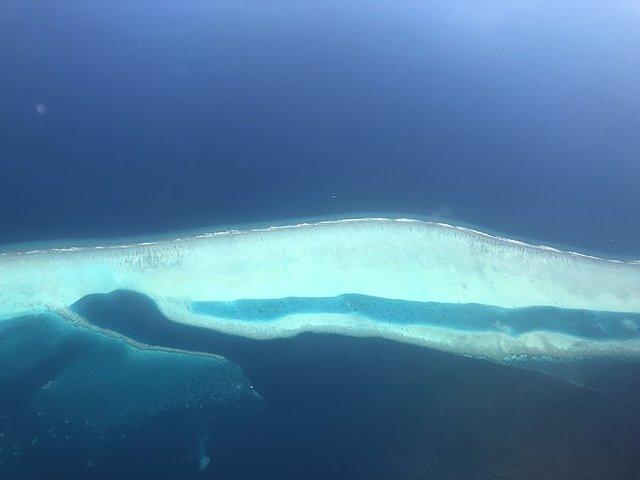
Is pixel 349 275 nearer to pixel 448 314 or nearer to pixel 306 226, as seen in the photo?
pixel 306 226

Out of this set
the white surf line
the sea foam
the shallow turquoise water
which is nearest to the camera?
A: the sea foam

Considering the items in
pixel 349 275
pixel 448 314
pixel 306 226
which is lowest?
pixel 448 314

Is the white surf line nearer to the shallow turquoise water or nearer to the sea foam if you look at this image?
the sea foam

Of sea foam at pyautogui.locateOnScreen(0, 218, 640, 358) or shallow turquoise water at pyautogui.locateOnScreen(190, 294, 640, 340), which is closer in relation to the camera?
sea foam at pyautogui.locateOnScreen(0, 218, 640, 358)

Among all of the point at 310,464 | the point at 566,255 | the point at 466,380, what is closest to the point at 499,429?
the point at 466,380

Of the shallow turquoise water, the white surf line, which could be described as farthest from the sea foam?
the shallow turquoise water

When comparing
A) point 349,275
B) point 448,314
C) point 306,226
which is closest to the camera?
point 448,314

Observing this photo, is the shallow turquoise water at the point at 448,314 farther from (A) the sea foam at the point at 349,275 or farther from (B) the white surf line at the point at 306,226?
(B) the white surf line at the point at 306,226

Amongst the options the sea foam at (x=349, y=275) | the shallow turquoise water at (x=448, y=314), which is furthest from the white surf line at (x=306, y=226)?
the shallow turquoise water at (x=448, y=314)

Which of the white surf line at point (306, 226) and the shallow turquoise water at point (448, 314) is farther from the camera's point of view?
the white surf line at point (306, 226)

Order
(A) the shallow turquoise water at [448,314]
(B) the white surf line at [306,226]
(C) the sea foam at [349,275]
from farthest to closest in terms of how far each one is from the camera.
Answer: (B) the white surf line at [306,226]
(A) the shallow turquoise water at [448,314]
(C) the sea foam at [349,275]

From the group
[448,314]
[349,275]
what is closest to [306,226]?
[349,275]

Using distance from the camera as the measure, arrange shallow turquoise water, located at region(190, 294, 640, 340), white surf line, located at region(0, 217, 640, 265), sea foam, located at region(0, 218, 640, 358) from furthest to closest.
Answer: white surf line, located at region(0, 217, 640, 265)
shallow turquoise water, located at region(190, 294, 640, 340)
sea foam, located at region(0, 218, 640, 358)
